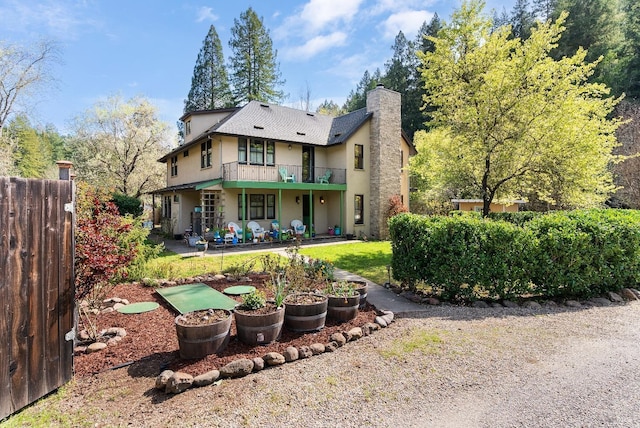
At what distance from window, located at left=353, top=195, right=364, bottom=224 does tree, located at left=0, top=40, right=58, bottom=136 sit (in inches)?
819

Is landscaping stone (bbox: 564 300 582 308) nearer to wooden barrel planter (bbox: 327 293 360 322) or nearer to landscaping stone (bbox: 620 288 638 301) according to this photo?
landscaping stone (bbox: 620 288 638 301)

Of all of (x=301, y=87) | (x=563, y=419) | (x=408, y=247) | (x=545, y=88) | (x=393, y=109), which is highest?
(x=301, y=87)

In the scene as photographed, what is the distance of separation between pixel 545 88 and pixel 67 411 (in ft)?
45.8

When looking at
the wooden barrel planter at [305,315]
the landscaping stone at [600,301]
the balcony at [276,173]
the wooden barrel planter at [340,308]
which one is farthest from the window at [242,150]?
the landscaping stone at [600,301]

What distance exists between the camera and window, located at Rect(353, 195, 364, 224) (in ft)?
62.0

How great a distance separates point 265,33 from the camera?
3522 cm

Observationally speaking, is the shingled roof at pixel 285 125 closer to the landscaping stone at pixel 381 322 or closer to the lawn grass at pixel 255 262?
the lawn grass at pixel 255 262

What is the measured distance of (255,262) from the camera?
33.9 ft

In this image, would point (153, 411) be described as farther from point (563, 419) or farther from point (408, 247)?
point (408, 247)

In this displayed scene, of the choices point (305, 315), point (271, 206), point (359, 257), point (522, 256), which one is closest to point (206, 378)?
point (305, 315)

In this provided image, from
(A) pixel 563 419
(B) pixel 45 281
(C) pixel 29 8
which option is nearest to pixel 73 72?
(C) pixel 29 8

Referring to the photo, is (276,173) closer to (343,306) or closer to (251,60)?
(343,306)

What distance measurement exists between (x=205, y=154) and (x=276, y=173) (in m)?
4.17

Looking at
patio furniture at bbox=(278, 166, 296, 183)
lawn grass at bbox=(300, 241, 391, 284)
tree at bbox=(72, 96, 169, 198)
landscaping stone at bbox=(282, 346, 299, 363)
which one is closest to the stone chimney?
lawn grass at bbox=(300, 241, 391, 284)
